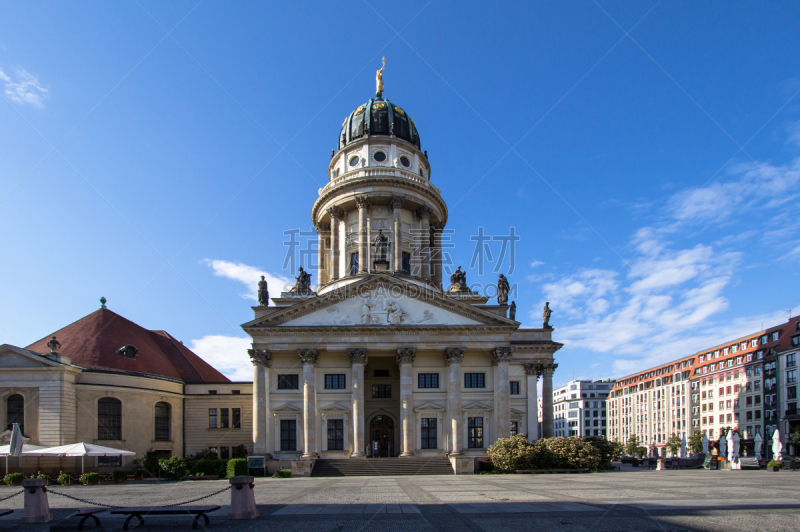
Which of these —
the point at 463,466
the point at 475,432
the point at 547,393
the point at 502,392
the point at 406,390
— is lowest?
the point at 463,466

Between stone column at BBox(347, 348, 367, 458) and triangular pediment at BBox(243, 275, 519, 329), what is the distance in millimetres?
2396

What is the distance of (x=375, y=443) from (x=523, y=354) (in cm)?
1658

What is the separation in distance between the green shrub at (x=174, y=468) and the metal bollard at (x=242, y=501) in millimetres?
24537

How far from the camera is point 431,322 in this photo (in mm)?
44812

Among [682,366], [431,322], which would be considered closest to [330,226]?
[431,322]

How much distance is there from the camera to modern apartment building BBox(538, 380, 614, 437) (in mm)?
150500

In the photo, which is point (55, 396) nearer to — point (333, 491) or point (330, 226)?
point (333, 491)

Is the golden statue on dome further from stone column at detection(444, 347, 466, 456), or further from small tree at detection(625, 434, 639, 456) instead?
small tree at detection(625, 434, 639, 456)

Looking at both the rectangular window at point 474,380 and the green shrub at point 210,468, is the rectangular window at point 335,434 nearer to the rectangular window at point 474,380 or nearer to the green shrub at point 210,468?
the green shrub at point 210,468

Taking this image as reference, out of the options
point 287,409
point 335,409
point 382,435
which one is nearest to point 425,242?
point 382,435

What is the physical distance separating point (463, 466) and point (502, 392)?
7.57m

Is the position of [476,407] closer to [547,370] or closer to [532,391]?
[532,391]

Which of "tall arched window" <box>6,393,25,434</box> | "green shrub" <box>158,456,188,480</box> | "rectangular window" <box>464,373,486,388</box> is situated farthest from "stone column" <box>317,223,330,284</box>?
"tall arched window" <box>6,393,25,434</box>

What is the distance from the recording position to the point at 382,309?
44875 mm
